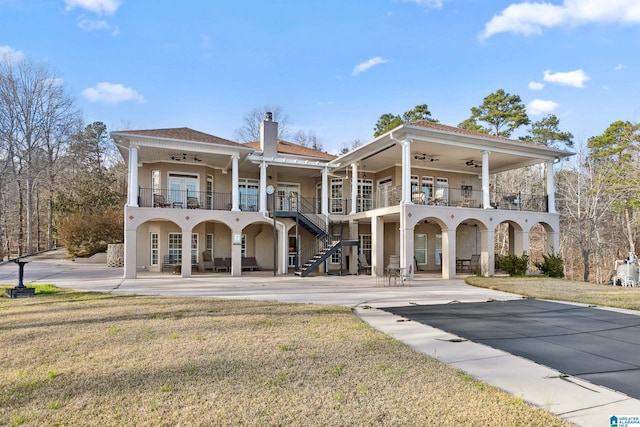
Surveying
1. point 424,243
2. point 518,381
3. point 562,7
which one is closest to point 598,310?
point 518,381

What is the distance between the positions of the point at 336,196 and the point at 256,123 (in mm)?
23832

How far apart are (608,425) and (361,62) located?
1002 inches

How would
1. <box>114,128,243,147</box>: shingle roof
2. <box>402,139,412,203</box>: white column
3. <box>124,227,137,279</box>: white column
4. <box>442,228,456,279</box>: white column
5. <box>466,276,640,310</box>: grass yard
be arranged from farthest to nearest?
<box>442,228,456,279</box>: white column, <box>114,128,243,147</box>: shingle roof, <box>402,139,412,203</box>: white column, <box>124,227,137,279</box>: white column, <box>466,276,640,310</box>: grass yard

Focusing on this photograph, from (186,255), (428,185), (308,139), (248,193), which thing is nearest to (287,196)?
(248,193)

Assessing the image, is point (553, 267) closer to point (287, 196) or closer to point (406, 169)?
point (406, 169)

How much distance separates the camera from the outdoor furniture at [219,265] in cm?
1920

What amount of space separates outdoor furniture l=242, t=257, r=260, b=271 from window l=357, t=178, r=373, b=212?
6.43 meters

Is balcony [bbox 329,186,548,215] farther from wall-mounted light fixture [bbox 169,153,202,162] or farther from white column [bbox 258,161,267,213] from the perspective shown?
wall-mounted light fixture [bbox 169,153,202,162]

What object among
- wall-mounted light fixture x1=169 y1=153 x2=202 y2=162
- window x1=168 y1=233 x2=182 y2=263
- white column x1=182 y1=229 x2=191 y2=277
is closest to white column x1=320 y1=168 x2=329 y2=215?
wall-mounted light fixture x1=169 y1=153 x2=202 y2=162

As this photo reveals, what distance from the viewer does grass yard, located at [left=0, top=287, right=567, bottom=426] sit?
3.18 m

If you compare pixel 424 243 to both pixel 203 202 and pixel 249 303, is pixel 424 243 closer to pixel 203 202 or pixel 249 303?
pixel 203 202

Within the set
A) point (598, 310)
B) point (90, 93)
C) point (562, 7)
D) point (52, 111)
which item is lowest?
point (598, 310)

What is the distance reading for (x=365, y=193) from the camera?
21.8m

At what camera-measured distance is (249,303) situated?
9125 mm
